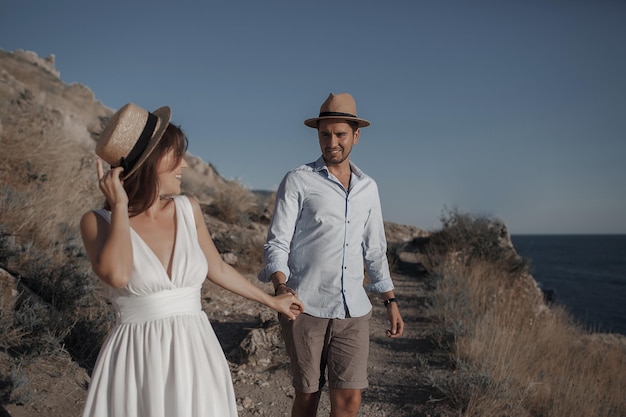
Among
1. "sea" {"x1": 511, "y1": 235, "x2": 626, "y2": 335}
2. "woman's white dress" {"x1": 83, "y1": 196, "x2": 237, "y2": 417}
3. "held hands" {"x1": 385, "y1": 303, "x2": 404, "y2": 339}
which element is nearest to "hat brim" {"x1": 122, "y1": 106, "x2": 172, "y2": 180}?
"woman's white dress" {"x1": 83, "y1": 196, "x2": 237, "y2": 417}

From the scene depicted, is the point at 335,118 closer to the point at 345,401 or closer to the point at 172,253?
the point at 172,253

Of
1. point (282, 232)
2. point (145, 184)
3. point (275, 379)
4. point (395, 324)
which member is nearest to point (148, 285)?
point (145, 184)

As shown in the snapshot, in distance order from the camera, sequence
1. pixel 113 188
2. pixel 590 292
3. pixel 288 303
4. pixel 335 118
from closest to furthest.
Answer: pixel 113 188, pixel 288 303, pixel 335 118, pixel 590 292

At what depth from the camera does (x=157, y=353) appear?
79.4 inches

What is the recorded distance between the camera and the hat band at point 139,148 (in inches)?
80.4

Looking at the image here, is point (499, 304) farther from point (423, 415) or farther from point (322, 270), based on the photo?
point (322, 270)

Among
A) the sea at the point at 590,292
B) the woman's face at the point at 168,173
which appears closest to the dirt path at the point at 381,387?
the woman's face at the point at 168,173

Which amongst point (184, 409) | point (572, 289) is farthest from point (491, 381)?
point (572, 289)

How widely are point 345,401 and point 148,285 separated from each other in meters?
1.54

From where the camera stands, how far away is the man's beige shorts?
3.02 meters

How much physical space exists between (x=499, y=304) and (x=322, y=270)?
6.11 metres

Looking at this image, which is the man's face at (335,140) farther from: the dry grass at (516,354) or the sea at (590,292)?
the sea at (590,292)

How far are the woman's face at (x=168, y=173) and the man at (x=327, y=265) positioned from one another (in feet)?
2.94

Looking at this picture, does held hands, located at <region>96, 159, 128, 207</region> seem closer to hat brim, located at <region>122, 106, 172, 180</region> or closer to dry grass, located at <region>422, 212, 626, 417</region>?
hat brim, located at <region>122, 106, 172, 180</region>
